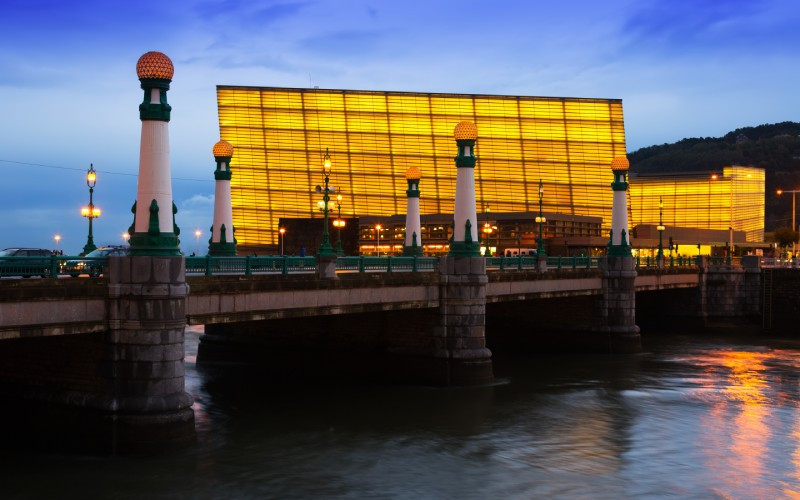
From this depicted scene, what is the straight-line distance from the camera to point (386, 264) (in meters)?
36.3

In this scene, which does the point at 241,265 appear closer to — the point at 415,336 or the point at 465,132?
the point at 415,336

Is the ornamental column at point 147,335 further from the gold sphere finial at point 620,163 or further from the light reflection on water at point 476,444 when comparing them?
the gold sphere finial at point 620,163

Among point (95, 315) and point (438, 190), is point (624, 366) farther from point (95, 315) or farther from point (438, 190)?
point (438, 190)

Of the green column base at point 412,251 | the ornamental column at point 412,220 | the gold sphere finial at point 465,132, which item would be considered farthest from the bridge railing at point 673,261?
the gold sphere finial at point 465,132

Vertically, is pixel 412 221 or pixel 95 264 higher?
pixel 412 221

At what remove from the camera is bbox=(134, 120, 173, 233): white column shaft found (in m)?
24.1

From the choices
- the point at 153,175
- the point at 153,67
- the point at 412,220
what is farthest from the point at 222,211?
the point at 153,67

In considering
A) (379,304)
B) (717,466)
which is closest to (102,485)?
(379,304)

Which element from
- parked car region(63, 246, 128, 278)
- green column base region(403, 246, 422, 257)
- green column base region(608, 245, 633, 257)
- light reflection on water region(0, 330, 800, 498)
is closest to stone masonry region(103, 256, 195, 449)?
light reflection on water region(0, 330, 800, 498)

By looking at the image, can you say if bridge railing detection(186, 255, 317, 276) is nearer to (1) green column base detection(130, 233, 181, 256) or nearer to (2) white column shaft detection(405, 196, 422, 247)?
(1) green column base detection(130, 233, 181, 256)

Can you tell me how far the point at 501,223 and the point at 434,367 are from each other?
71914 mm

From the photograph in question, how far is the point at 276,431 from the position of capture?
1163 inches

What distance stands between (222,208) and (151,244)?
682 inches

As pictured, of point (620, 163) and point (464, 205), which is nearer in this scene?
point (464, 205)
